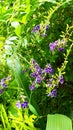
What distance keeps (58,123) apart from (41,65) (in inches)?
18.0

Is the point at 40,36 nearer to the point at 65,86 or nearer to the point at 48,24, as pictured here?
the point at 48,24

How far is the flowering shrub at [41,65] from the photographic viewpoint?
1697 millimetres

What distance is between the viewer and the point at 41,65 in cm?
188

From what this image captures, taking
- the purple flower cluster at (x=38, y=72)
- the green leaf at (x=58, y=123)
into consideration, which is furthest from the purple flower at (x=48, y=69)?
the green leaf at (x=58, y=123)

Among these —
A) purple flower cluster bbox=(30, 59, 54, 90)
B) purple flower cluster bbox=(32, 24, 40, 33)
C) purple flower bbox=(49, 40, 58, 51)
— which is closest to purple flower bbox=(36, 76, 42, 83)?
purple flower cluster bbox=(30, 59, 54, 90)

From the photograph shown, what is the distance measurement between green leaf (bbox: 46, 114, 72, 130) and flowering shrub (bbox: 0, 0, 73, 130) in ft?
0.41

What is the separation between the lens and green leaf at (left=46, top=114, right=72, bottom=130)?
1.47 metres

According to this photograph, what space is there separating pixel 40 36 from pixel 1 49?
9.6 inches

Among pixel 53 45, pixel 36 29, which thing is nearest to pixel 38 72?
pixel 53 45

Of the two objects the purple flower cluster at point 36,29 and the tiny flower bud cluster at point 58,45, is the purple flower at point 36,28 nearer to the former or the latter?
the purple flower cluster at point 36,29

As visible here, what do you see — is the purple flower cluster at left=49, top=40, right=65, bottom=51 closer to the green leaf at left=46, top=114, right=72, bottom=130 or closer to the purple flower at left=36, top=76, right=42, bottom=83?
the purple flower at left=36, top=76, right=42, bottom=83

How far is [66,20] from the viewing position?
180 cm

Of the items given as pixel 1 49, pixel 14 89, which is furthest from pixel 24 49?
pixel 14 89

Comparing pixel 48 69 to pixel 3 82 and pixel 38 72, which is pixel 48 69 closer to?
pixel 38 72
